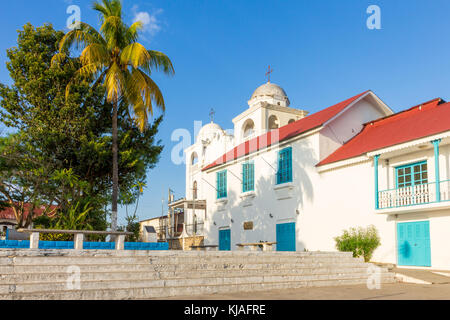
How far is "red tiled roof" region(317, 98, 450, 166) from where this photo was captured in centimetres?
1481

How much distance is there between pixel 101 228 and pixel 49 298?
12.1 m

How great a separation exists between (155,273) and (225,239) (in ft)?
55.2

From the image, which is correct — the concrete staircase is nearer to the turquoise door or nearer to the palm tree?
the turquoise door

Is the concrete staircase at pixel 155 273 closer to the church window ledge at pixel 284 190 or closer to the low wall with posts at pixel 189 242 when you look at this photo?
the church window ledge at pixel 284 190

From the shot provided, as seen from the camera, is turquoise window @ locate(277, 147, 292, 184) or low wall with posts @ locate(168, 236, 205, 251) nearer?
turquoise window @ locate(277, 147, 292, 184)

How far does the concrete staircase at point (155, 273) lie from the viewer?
7.44m

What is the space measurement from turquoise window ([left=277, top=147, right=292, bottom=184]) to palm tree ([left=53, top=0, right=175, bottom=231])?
664 cm

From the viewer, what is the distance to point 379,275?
38.5 ft

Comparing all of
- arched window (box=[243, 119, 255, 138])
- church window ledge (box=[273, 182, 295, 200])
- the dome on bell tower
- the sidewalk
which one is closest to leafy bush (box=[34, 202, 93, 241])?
the sidewalk

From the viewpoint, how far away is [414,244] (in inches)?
589

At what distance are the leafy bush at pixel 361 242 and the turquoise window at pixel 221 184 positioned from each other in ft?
34.5

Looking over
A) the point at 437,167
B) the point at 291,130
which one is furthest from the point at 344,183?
the point at 291,130

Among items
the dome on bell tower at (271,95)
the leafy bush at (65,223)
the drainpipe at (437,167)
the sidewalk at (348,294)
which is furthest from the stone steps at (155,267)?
the dome on bell tower at (271,95)
